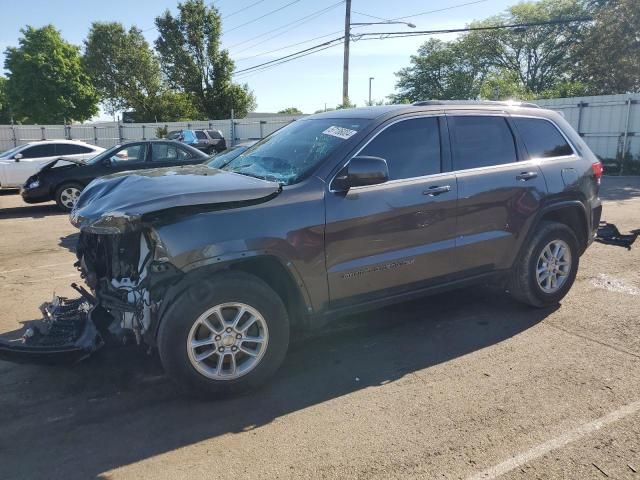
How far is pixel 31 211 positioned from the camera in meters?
12.4

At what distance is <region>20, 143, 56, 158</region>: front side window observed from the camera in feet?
46.5

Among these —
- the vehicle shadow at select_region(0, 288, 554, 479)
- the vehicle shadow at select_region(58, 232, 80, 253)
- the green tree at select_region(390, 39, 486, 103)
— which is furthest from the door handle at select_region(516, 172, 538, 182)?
the green tree at select_region(390, 39, 486, 103)

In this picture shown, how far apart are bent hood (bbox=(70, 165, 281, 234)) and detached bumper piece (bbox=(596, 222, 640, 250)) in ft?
19.6

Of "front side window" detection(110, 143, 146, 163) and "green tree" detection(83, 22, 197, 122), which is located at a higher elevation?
"green tree" detection(83, 22, 197, 122)

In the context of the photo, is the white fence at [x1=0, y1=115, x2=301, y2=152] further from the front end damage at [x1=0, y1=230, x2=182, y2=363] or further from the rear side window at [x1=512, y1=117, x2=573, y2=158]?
the front end damage at [x1=0, y1=230, x2=182, y2=363]

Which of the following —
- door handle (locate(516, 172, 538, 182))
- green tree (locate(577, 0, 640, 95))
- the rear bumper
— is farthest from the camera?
green tree (locate(577, 0, 640, 95))

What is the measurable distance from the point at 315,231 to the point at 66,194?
32.6 ft

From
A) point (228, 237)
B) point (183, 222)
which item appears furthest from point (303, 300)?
point (183, 222)

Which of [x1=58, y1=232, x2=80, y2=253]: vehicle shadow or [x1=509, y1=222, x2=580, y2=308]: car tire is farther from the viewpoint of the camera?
[x1=58, y1=232, x2=80, y2=253]: vehicle shadow

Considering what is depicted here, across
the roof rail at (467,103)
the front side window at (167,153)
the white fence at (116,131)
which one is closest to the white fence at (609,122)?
the white fence at (116,131)

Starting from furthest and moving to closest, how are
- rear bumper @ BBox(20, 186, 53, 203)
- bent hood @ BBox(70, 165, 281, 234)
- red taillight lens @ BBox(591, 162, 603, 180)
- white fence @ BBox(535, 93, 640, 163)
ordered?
white fence @ BBox(535, 93, 640, 163)
rear bumper @ BBox(20, 186, 53, 203)
red taillight lens @ BBox(591, 162, 603, 180)
bent hood @ BBox(70, 165, 281, 234)

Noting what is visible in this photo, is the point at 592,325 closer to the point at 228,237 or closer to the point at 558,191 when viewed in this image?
the point at 558,191

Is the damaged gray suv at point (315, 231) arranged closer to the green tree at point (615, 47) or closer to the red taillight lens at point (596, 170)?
the red taillight lens at point (596, 170)

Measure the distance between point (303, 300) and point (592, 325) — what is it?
2861 mm
